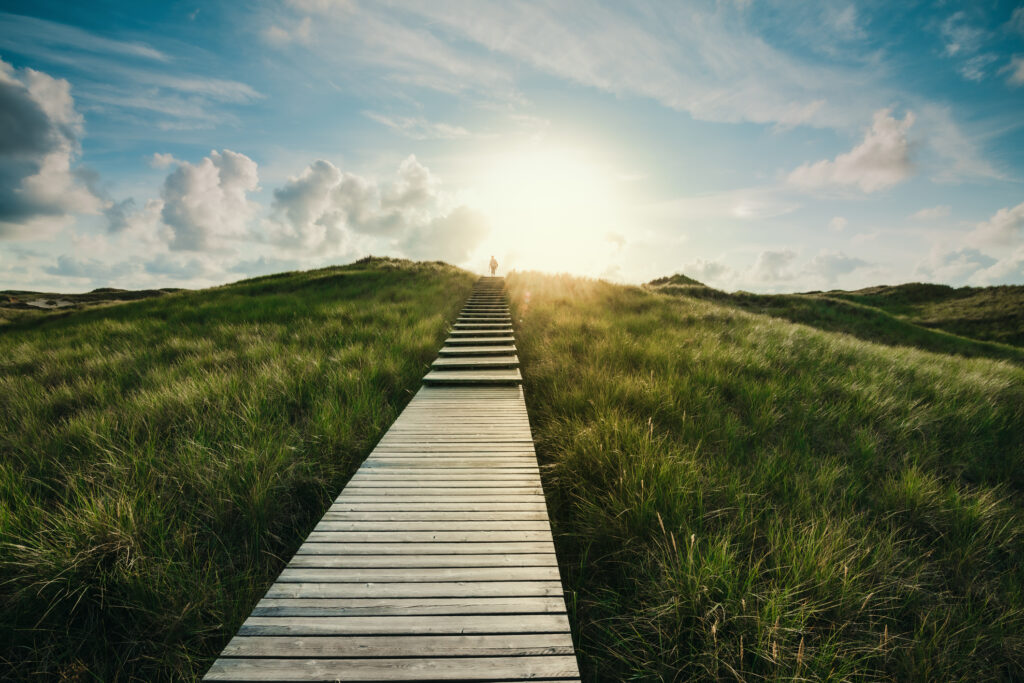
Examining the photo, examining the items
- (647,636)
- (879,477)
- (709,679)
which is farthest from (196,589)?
(879,477)

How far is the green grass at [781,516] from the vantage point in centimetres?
182

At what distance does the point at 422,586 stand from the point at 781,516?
2.56 meters

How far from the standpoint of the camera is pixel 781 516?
267 cm

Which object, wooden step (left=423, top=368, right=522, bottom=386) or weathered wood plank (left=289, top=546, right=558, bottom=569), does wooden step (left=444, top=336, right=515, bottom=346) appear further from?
weathered wood plank (left=289, top=546, right=558, bottom=569)

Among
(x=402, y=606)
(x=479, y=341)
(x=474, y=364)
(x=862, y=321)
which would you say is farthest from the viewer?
(x=862, y=321)

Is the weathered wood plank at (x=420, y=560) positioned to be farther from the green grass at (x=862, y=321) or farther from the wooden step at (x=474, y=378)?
the green grass at (x=862, y=321)

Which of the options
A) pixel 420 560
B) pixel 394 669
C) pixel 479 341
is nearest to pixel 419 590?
pixel 420 560

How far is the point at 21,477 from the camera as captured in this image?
267 centimetres

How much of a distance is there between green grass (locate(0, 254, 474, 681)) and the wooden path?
0.53 meters

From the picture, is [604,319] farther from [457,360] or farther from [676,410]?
[676,410]

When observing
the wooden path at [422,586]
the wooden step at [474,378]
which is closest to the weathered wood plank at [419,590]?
the wooden path at [422,586]

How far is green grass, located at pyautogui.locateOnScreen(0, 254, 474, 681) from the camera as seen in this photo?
190 centimetres

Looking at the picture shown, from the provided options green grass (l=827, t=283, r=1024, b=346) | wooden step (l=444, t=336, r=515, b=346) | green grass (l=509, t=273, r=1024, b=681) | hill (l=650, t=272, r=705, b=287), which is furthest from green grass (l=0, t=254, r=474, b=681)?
green grass (l=827, t=283, r=1024, b=346)

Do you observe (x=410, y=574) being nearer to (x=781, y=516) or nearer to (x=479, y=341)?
(x=781, y=516)
